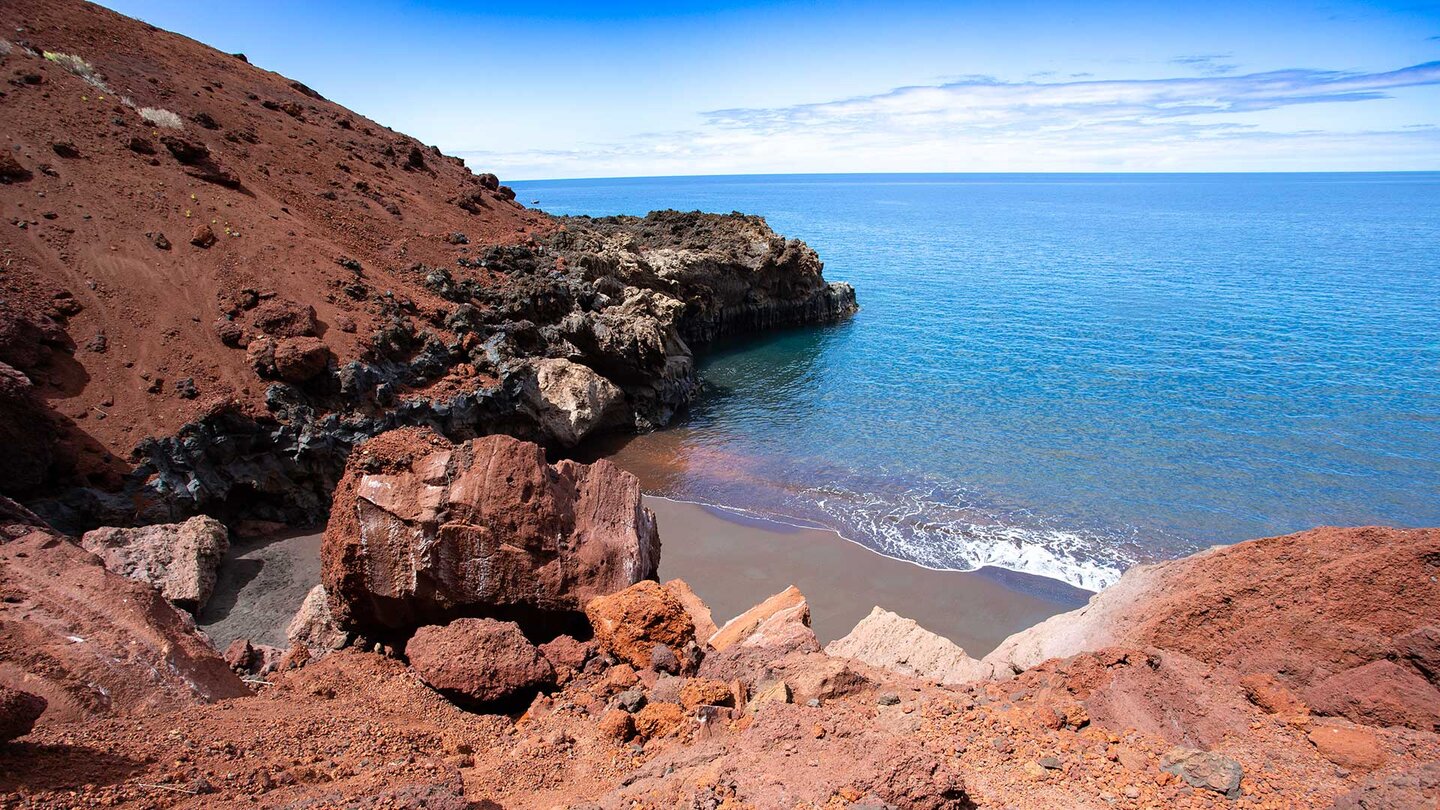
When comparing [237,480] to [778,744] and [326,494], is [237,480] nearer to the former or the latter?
[326,494]

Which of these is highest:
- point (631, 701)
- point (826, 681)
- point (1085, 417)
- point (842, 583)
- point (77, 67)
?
point (77, 67)

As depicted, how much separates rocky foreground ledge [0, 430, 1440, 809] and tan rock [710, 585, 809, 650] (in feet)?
0.17

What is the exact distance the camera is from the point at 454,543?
9.49 m

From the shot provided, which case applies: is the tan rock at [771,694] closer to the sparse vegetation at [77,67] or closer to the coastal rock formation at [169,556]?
the coastal rock formation at [169,556]

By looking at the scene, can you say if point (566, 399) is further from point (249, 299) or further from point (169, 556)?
point (169, 556)

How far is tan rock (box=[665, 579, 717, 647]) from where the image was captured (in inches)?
396

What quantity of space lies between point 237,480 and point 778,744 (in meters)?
15.6

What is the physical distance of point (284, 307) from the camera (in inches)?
767

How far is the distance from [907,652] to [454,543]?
20.3 ft

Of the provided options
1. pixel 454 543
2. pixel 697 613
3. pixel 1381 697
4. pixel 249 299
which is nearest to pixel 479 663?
pixel 454 543

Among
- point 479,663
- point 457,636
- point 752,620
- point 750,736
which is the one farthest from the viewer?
point 752,620

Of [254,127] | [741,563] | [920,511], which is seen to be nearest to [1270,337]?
[920,511]

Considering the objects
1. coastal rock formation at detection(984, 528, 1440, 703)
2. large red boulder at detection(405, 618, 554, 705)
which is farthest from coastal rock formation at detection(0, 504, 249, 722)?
coastal rock formation at detection(984, 528, 1440, 703)

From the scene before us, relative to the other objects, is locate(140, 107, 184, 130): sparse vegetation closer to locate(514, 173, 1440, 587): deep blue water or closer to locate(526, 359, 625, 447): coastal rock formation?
locate(526, 359, 625, 447): coastal rock formation
